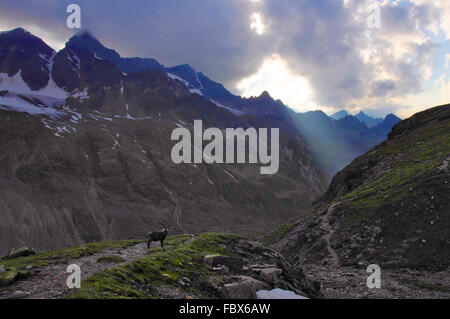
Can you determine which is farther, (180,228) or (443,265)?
(180,228)

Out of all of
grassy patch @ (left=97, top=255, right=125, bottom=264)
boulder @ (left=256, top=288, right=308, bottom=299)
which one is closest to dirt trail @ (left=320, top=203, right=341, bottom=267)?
boulder @ (left=256, top=288, right=308, bottom=299)

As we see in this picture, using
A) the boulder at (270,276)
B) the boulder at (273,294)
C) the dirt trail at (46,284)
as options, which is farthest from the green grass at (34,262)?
the boulder at (270,276)

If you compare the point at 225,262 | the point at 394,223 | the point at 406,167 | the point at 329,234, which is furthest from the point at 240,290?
the point at 406,167

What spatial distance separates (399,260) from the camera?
39.4 m

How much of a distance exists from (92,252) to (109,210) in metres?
170

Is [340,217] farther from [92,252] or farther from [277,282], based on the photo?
[92,252]

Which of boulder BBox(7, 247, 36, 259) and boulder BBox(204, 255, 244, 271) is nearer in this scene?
boulder BBox(204, 255, 244, 271)

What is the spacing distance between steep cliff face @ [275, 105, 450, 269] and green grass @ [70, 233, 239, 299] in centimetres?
2787

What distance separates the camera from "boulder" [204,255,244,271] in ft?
82.7

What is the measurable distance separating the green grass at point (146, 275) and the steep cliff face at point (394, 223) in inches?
1097

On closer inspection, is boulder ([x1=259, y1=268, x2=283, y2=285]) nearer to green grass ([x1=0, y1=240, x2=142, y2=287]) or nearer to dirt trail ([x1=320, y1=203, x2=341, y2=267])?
green grass ([x1=0, y1=240, x2=142, y2=287])

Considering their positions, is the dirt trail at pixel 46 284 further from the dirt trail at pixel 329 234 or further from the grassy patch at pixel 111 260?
the dirt trail at pixel 329 234

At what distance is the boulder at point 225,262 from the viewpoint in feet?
82.7
